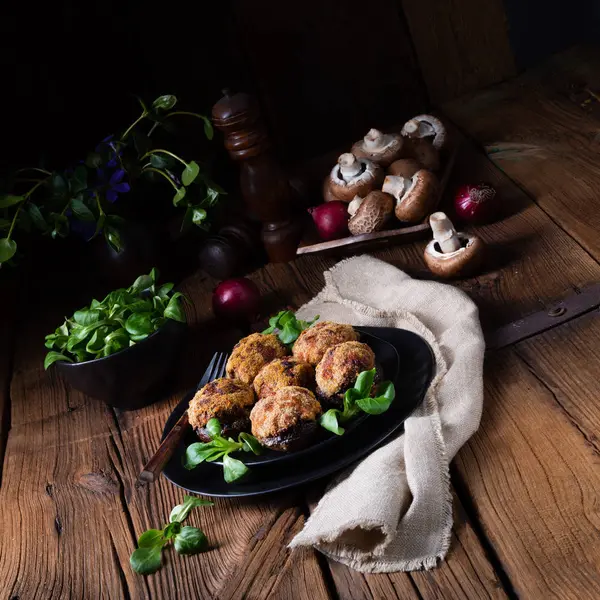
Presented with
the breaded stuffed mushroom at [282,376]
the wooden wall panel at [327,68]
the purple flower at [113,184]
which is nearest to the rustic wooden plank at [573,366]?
the breaded stuffed mushroom at [282,376]

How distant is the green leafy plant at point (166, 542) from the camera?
1016 millimetres

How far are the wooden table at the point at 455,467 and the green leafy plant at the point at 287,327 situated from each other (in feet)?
0.78

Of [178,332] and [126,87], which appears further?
[126,87]

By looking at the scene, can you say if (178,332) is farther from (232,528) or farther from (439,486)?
(439,486)

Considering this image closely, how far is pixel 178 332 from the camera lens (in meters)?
1.35

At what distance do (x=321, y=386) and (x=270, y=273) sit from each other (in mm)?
661

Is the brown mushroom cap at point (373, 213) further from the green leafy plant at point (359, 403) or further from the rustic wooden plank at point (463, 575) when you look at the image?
the rustic wooden plank at point (463, 575)

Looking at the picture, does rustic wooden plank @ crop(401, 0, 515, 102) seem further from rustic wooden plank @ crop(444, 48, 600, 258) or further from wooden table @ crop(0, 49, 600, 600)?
wooden table @ crop(0, 49, 600, 600)

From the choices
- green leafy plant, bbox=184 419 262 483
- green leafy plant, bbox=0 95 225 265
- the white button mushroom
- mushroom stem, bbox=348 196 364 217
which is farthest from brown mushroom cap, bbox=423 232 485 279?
green leafy plant, bbox=184 419 262 483

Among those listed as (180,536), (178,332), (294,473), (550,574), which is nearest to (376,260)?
(178,332)

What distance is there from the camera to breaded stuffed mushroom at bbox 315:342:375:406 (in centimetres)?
107

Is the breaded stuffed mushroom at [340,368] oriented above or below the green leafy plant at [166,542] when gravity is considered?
above

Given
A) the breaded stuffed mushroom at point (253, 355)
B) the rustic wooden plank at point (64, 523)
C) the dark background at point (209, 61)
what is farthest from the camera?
the dark background at point (209, 61)

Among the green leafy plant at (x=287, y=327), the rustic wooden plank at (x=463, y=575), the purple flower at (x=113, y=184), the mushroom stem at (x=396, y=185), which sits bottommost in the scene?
the mushroom stem at (x=396, y=185)
